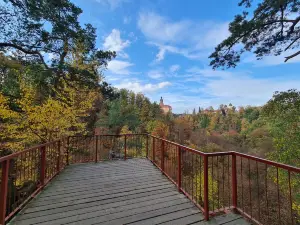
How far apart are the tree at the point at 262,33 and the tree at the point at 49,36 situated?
4.76 meters

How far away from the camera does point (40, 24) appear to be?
525 centimetres

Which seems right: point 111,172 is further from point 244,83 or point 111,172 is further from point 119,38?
point 244,83

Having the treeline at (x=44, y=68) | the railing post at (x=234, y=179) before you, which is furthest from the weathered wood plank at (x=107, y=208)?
the treeline at (x=44, y=68)

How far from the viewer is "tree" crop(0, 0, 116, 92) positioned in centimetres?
475

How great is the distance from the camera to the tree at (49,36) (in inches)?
187

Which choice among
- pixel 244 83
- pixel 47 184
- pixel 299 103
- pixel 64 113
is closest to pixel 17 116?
pixel 64 113

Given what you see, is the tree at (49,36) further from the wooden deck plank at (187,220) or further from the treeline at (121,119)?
the treeline at (121,119)

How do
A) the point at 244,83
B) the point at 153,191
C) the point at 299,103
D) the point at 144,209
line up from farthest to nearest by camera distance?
the point at 244,83 → the point at 299,103 → the point at 153,191 → the point at 144,209

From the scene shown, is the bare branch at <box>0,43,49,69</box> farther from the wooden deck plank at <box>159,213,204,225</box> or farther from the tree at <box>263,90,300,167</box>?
the tree at <box>263,90,300,167</box>

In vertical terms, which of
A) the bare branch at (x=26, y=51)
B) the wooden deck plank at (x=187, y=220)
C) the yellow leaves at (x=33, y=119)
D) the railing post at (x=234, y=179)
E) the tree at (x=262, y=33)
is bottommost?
the wooden deck plank at (x=187, y=220)

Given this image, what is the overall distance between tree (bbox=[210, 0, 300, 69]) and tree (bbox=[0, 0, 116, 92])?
4.76 meters

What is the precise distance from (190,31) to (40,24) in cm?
663

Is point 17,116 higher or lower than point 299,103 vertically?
lower

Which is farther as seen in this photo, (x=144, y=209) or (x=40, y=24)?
(x=40, y=24)
